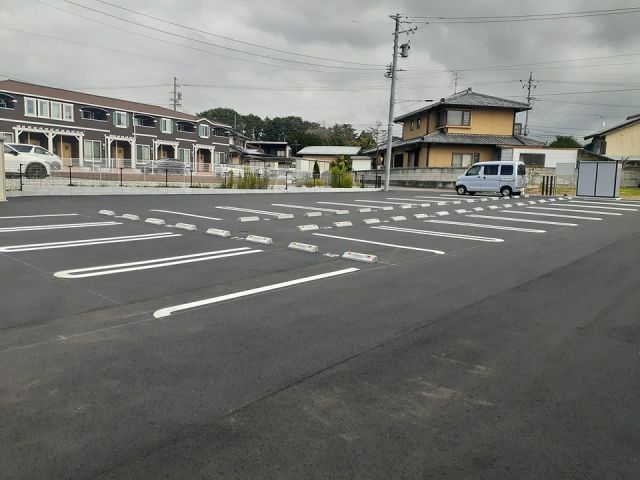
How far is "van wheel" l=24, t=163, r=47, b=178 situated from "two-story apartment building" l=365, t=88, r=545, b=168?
2727 centimetres

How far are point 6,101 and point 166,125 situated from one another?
15.2m

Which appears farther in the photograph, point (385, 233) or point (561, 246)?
point (385, 233)

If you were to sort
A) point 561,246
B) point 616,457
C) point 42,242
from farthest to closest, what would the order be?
point 561,246
point 42,242
point 616,457

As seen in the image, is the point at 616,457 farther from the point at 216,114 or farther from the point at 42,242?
the point at 216,114

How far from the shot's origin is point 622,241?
1012 cm

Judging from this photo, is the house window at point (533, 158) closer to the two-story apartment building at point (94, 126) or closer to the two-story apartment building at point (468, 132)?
the two-story apartment building at point (468, 132)

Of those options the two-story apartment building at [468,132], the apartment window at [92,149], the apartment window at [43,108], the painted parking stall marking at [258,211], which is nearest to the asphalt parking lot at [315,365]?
the painted parking stall marking at [258,211]

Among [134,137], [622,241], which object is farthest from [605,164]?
[134,137]

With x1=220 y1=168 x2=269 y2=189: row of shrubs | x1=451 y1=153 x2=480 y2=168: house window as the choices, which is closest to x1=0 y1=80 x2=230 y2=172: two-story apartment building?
x1=220 y1=168 x2=269 y2=189: row of shrubs

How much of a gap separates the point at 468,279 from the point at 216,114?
114727mm

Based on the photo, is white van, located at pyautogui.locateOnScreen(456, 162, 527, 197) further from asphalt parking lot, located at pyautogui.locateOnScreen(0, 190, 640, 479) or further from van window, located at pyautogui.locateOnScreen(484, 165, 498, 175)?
asphalt parking lot, located at pyautogui.locateOnScreen(0, 190, 640, 479)

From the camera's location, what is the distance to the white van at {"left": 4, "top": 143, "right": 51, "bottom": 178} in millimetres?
20234

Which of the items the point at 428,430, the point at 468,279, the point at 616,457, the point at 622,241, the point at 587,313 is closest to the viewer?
the point at 616,457

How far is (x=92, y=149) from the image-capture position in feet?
140
